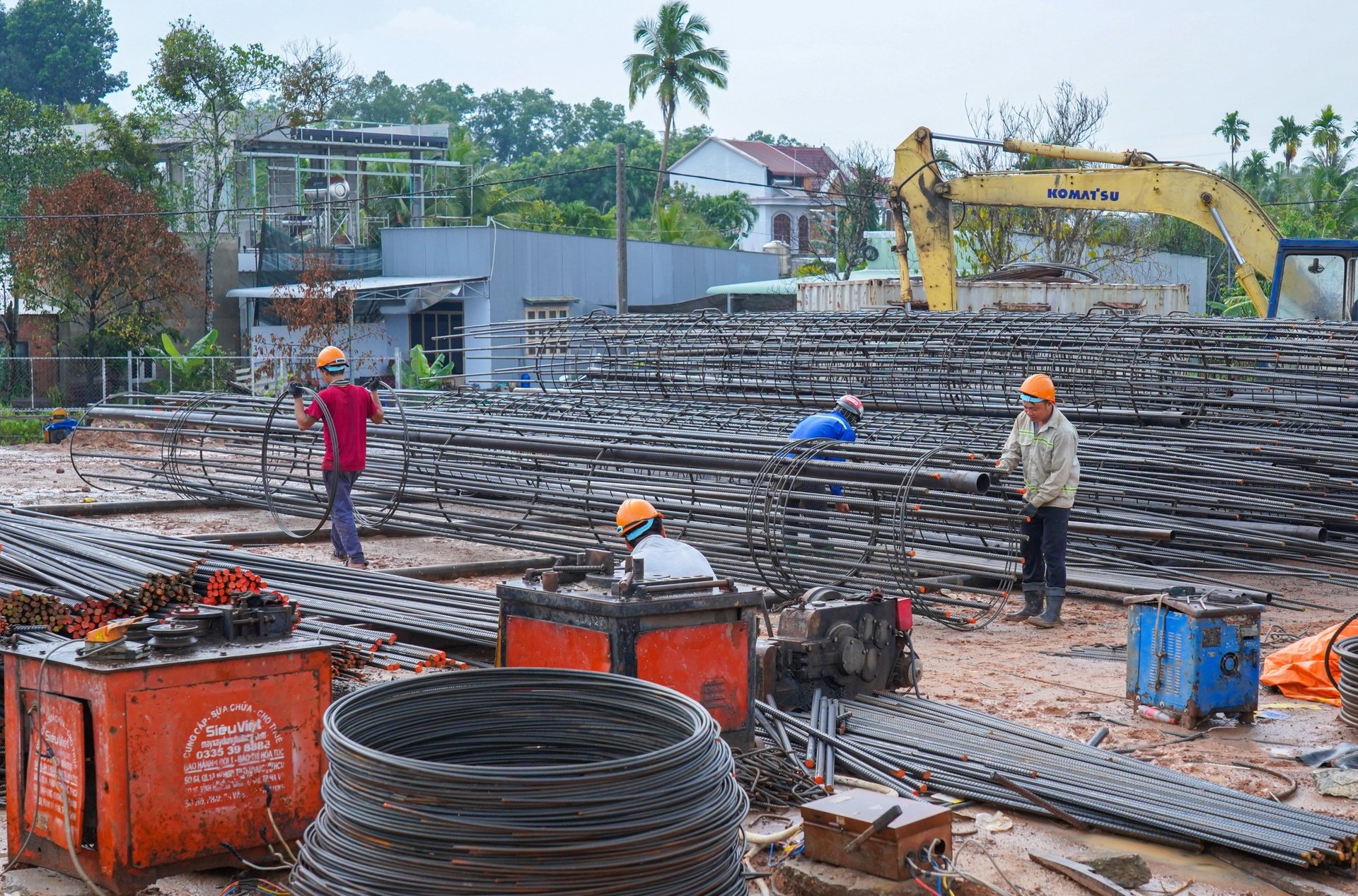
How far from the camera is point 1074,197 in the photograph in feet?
55.1

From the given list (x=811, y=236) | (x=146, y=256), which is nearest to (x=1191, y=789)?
(x=146, y=256)

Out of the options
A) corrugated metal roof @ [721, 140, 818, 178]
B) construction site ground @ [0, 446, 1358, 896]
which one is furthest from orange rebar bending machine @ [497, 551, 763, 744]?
corrugated metal roof @ [721, 140, 818, 178]

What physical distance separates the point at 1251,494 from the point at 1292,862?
20.2 feet

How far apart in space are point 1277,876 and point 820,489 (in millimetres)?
5473

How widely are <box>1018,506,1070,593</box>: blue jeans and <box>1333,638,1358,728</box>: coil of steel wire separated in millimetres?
2536

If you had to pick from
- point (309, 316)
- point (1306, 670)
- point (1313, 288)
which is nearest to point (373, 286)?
point (309, 316)

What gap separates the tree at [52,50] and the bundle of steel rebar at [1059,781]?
7667cm

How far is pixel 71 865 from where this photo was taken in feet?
15.0

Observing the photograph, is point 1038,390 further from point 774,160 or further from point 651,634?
point 774,160

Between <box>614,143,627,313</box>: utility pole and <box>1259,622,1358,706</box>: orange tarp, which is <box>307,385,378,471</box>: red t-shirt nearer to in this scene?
<box>1259,622,1358,706</box>: orange tarp

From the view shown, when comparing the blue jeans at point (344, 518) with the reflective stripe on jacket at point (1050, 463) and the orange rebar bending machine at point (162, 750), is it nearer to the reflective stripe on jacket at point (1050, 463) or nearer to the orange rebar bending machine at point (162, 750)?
the reflective stripe on jacket at point (1050, 463)

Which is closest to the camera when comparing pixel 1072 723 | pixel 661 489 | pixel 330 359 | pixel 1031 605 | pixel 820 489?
pixel 1072 723

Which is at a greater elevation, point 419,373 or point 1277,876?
point 419,373

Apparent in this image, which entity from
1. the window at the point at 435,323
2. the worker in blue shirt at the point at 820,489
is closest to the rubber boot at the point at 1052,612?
the worker in blue shirt at the point at 820,489
